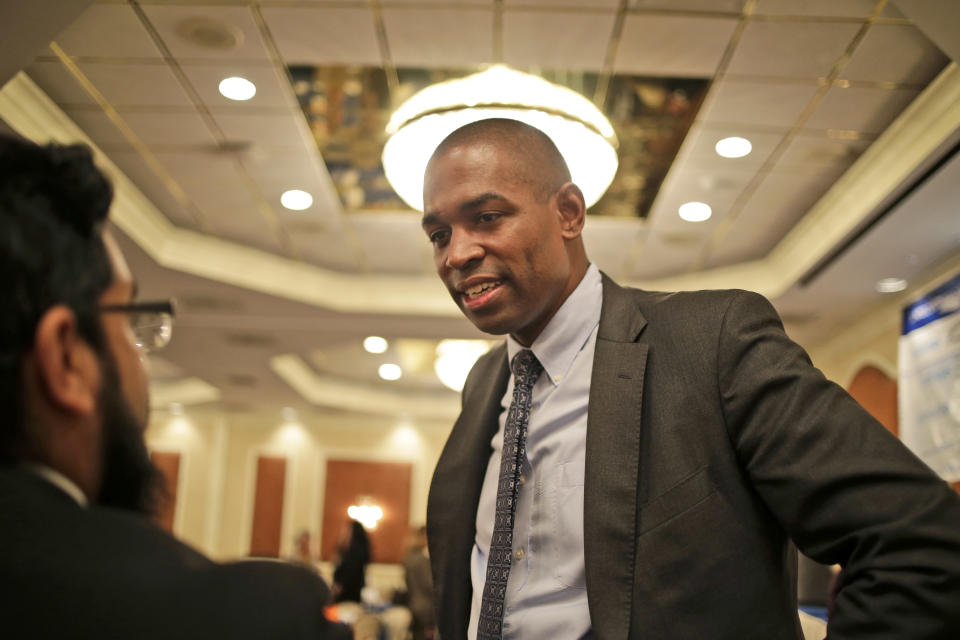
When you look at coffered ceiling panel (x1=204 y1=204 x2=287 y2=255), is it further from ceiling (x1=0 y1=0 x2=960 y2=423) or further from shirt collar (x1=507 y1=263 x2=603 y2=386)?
shirt collar (x1=507 y1=263 x2=603 y2=386)

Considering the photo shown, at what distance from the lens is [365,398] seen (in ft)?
45.6

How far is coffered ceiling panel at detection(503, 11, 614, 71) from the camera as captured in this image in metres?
4.11

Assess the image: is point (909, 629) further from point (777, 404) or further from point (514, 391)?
point (514, 391)

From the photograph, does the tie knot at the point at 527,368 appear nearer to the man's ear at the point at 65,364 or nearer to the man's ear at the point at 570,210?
the man's ear at the point at 570,210

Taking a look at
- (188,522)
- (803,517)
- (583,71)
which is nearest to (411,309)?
(583,71)

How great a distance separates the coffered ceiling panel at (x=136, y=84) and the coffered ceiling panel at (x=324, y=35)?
2.76 ft

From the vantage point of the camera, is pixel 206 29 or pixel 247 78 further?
Result: pixel 247 78

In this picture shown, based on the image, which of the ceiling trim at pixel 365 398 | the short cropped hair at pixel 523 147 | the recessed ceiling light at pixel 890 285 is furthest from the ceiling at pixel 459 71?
the ceiling trim at pixel 365 398

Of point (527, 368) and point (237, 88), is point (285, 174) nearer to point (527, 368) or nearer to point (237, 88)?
point (237, 88)

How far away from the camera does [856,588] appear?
1.01m

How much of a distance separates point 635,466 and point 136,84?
15.4 feet

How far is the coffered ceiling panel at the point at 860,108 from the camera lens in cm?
476

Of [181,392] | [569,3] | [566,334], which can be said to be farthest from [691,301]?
[181,392]

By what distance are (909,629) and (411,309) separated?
288 inches
